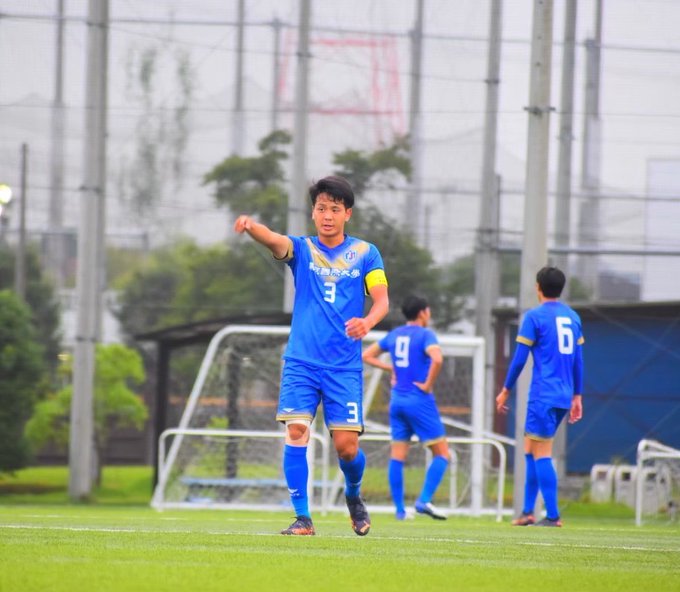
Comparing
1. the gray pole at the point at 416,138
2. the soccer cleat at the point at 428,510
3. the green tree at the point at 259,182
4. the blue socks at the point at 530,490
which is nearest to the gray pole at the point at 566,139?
the gray pole at the point at 416,138

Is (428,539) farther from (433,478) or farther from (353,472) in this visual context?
(433,478)

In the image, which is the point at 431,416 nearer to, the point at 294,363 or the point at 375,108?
the point at 294,363

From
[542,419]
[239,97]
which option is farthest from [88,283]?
[542,419]

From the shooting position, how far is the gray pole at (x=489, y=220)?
20781 mm

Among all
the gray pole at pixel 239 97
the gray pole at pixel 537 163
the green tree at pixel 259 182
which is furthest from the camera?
the gray pole at pixel 239 97

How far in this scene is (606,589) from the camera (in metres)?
5.39

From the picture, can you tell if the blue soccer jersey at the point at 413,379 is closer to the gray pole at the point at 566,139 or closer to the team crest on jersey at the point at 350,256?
the team crest on jersey at the point at 350,256

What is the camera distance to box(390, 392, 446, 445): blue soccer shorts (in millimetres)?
12680

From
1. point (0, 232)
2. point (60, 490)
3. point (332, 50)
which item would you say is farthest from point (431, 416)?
point (0, 232)

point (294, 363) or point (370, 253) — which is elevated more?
point (370, 253)

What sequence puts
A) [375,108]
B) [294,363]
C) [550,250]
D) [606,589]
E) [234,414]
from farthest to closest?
[375,108]
[550,250]
[234,414]
[294,363]
[606,589]

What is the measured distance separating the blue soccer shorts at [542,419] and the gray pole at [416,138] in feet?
34.4

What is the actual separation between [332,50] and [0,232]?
640cm

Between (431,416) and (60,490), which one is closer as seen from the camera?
(431,416)
